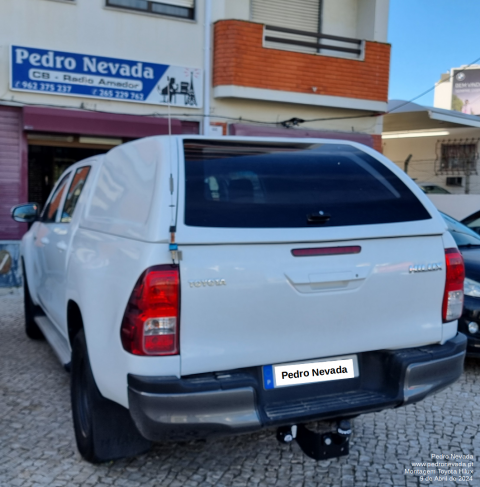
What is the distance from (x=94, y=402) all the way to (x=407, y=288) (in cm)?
170

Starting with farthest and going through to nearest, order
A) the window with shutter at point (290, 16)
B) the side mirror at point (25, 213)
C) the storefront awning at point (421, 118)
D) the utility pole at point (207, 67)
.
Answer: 1. the storefront awning at point (421, 118)
2. the window with shutter at point (290, 16)
3. the utility pole at point (207, 67)
4. the side mirror at point (25, 213)

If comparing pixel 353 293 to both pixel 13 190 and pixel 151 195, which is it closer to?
pixel 151 195

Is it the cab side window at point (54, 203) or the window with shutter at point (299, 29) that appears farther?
the window with shutter at point (299, 29)

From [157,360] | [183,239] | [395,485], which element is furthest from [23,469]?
[395,485]

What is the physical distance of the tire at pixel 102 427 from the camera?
310cm

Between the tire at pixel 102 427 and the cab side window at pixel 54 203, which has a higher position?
the cab side window at pixel 54 203

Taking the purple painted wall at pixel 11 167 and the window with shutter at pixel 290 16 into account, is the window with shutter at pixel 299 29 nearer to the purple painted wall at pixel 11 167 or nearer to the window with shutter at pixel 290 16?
the window with shutter at pixel 290 16

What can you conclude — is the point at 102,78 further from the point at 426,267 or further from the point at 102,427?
the point at 426,267

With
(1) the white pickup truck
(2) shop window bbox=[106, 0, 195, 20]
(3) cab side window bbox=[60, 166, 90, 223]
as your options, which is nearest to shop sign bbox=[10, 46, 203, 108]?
(2) shop window bbox=[106, 0, 195, 20]

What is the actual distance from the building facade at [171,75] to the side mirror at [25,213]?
4.38m

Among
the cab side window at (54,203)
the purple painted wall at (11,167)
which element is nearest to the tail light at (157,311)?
the cab side window at (54,203)

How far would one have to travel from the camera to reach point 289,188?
3098mm

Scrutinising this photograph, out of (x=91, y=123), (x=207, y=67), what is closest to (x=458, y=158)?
(x=207, y=67)

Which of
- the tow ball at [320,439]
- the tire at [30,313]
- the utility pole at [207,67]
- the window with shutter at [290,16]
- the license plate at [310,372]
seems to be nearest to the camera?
the license plate at [310,372]
